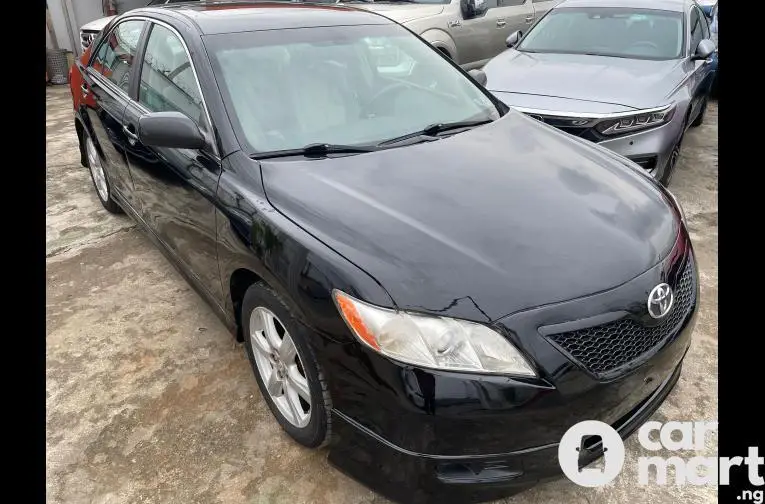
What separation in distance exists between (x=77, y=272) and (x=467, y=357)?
10.1 ft

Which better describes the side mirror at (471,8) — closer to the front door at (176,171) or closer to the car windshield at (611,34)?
the car windshield at (611,34)

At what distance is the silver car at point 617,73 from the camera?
4070mm

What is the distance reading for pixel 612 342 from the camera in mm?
1714

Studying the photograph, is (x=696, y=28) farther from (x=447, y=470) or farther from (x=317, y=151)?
(x=447, y=470)

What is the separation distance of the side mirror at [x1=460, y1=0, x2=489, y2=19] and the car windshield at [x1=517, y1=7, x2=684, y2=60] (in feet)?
5.15

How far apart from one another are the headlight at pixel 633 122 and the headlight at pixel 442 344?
118 inches

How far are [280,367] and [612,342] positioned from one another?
4.02 ft

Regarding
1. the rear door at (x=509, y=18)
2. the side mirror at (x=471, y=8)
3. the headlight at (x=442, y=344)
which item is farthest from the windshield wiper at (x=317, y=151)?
the rear door at (x=509, y=18)

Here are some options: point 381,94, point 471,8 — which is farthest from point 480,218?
point 471,8

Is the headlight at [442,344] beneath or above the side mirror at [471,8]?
beneath

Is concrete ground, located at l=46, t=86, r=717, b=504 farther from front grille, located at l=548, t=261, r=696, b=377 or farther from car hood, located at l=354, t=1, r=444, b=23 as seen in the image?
car hood, located at l=354, t=1, r=444, b=23

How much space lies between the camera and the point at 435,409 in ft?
5.23
